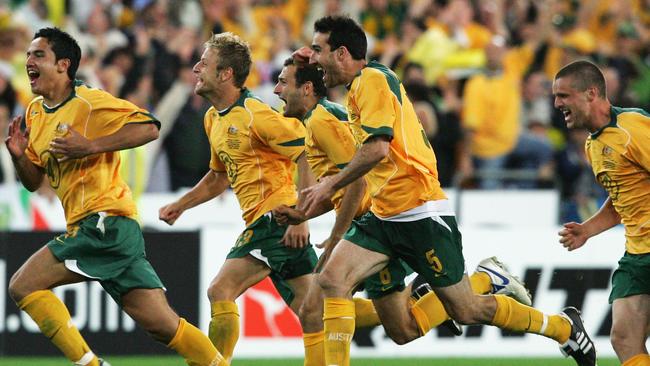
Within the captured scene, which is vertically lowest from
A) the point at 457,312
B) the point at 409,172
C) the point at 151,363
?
the point at 151,363

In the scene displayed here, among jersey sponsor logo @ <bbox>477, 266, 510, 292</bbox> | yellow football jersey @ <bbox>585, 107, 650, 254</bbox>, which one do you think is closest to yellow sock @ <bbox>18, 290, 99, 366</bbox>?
jersey sponsor logo @ <bbox>477, 266, 510, 292</bbox>

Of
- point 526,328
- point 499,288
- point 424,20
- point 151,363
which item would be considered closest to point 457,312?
point 526,328

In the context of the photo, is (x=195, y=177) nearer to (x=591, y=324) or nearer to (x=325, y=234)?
(x=325, y=234)

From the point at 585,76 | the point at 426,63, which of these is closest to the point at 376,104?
the point at 585,76

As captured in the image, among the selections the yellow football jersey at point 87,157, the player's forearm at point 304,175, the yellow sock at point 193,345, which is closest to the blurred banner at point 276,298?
the player's forearm at point 304,175

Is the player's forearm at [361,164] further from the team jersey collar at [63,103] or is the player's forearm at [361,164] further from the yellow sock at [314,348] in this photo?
the team jersey collar at [63,103]

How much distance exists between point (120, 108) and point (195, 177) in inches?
276

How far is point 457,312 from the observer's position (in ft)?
28.3

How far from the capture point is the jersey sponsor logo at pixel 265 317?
12.8 metres

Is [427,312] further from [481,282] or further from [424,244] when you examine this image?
[424,244]

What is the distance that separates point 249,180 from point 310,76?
843mm

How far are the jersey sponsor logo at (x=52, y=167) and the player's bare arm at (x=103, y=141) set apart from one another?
4.6 inches

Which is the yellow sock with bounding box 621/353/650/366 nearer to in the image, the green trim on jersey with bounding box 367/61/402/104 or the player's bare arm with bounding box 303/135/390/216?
the player's bare arm with bounding box 303/135/390/216

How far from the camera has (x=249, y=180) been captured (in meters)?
9.55
